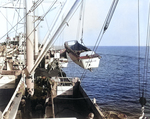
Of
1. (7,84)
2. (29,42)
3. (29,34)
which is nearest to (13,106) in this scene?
(7,84)

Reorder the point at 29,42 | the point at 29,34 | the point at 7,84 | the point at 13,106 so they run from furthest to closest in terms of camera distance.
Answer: the point at 7,84 → the point at 29,42 → the point at 29,34 → the point at 13,106

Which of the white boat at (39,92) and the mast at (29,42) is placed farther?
the mast at (29,42)

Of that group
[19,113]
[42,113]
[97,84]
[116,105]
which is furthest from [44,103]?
[97,84]

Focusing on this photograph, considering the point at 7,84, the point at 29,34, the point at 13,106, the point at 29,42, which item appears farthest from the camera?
the point at 7,84

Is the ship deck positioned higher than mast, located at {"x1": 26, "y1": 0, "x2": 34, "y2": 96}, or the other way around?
mast, located at {"x1": 26, "y1": 0, "x2": 34, "y2": 96}

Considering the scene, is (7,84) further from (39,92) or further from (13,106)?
(13,106)

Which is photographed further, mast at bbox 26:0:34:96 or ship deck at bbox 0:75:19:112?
ship deck at bbox 0:75:19:112

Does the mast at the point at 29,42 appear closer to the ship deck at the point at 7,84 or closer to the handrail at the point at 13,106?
the handrail at the point at 13,106

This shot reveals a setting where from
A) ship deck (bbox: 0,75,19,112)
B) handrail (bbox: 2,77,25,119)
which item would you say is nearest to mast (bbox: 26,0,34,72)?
handrail (bbox: 2,77,25,119)

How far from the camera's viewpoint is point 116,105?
25.0m

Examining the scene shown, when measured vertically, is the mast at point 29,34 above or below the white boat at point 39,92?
above

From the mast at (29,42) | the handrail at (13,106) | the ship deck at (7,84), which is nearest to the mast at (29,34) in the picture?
the mast at (29,42)

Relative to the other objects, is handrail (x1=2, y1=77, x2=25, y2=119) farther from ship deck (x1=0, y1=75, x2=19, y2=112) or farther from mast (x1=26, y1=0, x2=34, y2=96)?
ship deck (x1=0, y1=75, x2=19, y2=112)

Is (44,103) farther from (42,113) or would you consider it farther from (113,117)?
(113,117)
